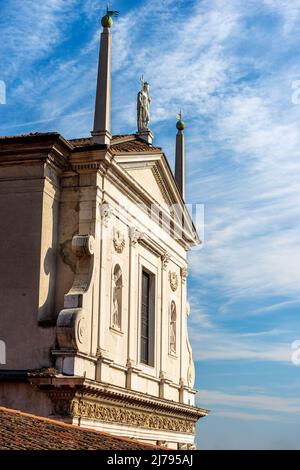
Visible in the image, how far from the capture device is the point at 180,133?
28.2 m

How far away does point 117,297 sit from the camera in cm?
2094

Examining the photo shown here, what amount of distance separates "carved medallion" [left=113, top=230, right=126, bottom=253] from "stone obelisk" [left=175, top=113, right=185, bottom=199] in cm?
670

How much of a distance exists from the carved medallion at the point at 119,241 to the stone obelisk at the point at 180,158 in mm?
6699

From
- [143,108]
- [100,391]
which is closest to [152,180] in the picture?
[143,108]

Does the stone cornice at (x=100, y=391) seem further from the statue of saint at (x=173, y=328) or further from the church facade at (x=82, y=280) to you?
the statue of saint at (x=173, y=328)

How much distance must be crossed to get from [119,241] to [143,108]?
19.6ft

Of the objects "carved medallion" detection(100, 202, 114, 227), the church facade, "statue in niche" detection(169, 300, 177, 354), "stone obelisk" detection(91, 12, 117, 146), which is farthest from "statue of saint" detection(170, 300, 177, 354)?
"stone obelisk" detection(91, 12, 117, 146)

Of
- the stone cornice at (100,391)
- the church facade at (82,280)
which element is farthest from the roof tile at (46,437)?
the church facade at (82,280)

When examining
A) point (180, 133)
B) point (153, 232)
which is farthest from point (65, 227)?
point (180, 133)

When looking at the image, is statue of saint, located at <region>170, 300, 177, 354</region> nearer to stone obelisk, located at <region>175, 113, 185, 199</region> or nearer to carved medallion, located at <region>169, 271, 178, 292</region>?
carved medallion, located at <region>169, 271, 178, 292</region>

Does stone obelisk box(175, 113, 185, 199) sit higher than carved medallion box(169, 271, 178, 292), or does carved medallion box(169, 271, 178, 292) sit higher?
stone obelisk box(175, 113, 185, 199)

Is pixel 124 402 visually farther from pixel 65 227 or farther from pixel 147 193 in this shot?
pixel 147 193

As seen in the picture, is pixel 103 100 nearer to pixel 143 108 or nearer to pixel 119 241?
pixel 119 241

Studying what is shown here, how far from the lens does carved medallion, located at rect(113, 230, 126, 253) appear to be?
20.6m
